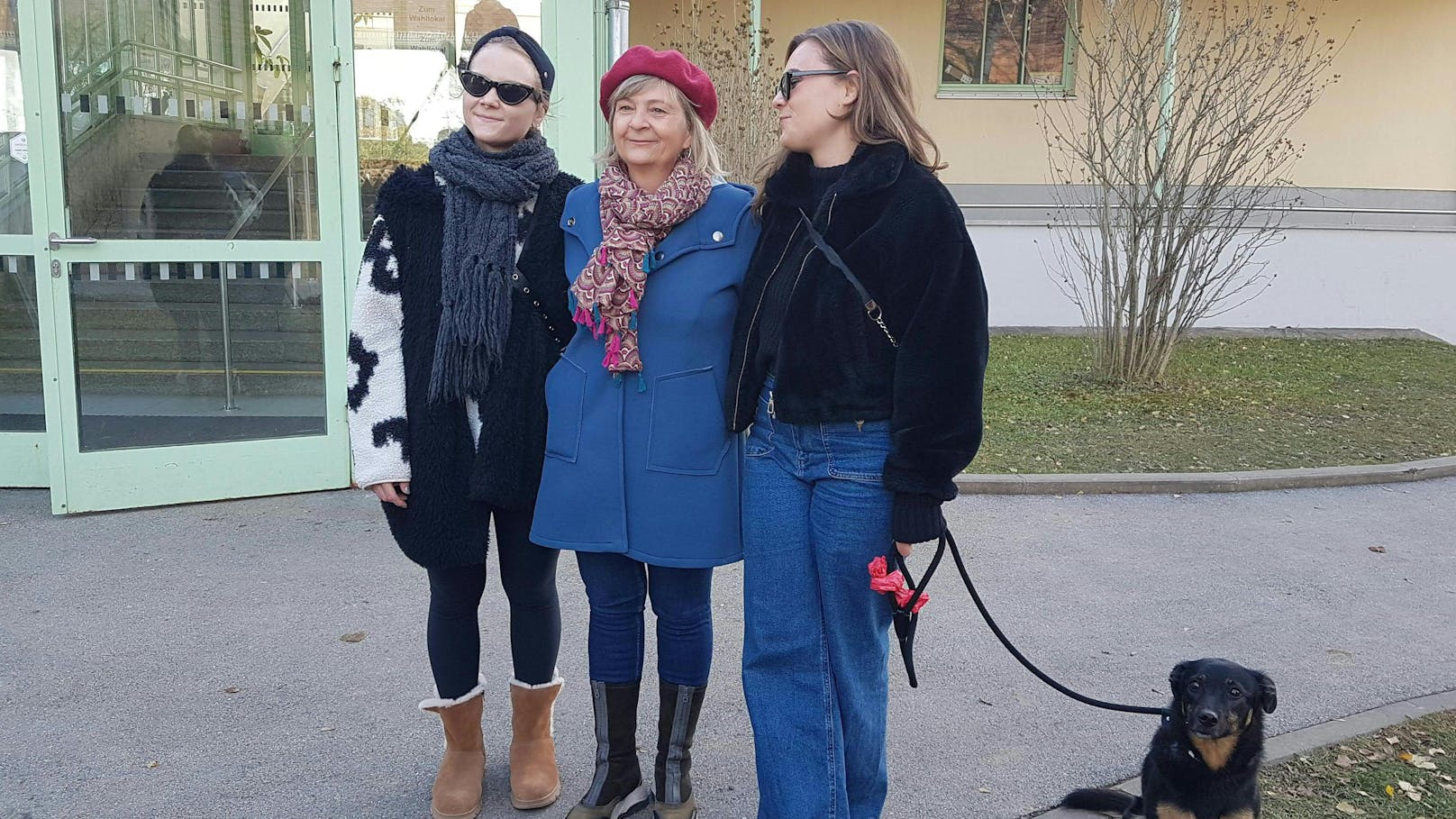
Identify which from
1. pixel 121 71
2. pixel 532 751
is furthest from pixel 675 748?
pixel 121 71

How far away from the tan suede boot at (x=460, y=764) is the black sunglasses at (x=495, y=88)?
1.57 meters

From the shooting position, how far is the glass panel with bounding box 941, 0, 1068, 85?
14.5m

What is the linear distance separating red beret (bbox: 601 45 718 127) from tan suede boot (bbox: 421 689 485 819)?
1617 mm

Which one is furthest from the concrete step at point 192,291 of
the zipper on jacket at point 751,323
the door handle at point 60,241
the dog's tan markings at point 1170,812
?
the dog's tan markings at point 1170,812

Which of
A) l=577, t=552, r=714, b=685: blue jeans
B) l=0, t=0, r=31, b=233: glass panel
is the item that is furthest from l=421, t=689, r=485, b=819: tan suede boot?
l=0, t=0, r=31, b=233: glass panel

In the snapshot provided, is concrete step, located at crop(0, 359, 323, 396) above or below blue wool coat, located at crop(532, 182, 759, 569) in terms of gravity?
below

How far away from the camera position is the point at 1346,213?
13477mm

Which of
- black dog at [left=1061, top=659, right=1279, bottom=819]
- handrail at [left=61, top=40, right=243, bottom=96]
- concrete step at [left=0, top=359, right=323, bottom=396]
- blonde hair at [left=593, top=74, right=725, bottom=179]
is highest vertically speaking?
handrail at [left=61, top=40, right=243, bottom=96]

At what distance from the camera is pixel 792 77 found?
8.50 ft

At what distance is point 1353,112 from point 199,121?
1351 cm

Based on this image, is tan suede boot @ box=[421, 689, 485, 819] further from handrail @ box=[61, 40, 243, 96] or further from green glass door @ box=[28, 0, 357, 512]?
handrail @ box=[61, 40, 243, 96]

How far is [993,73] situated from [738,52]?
560 cm

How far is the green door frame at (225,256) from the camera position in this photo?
18.0 feet

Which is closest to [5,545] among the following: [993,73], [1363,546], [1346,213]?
[1363,546]
